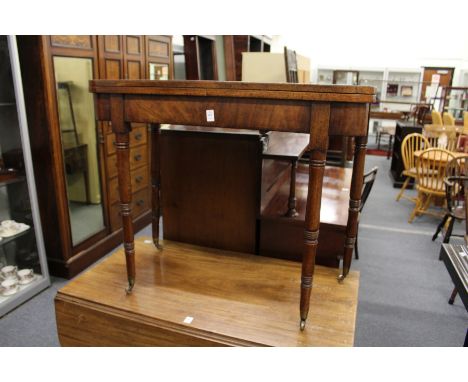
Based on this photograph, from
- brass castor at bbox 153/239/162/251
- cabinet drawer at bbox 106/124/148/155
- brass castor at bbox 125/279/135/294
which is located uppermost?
cabinet drawer at bbox 106/124/148/155

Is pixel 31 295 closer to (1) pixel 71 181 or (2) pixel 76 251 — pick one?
(2) pixel 76 251

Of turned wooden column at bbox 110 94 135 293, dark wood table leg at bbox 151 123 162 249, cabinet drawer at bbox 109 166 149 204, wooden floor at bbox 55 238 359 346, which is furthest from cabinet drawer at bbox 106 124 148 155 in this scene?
turned wooden column at bbox 110 94 135 293

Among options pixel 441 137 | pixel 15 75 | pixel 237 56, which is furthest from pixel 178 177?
pixel 441 137

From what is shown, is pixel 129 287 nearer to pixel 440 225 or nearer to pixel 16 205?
pixel 16 205

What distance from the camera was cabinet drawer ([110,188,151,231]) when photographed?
3086mm

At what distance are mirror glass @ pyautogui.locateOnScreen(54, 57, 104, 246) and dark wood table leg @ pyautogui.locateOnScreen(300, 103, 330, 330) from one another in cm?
189

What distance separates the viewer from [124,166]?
1.42 meters

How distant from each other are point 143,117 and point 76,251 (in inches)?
68.7

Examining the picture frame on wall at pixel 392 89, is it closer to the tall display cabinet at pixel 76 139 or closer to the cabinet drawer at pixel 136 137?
the tall display cabinet at pixel 76 139

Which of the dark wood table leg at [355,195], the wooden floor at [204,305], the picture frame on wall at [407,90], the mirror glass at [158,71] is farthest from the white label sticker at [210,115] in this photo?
the picture frame on wall at [407,90]

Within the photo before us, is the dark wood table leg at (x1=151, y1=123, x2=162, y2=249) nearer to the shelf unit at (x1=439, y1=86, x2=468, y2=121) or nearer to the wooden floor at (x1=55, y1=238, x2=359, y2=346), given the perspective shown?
the wooden floor at (x1=55, y1=238, x2=359, y2=346)

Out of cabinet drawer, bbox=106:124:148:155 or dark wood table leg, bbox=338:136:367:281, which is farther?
cabinet drawer, bbox=106:124:148:155

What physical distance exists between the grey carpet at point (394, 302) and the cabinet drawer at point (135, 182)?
429 mm

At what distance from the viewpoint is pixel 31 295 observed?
2418 millimetres
